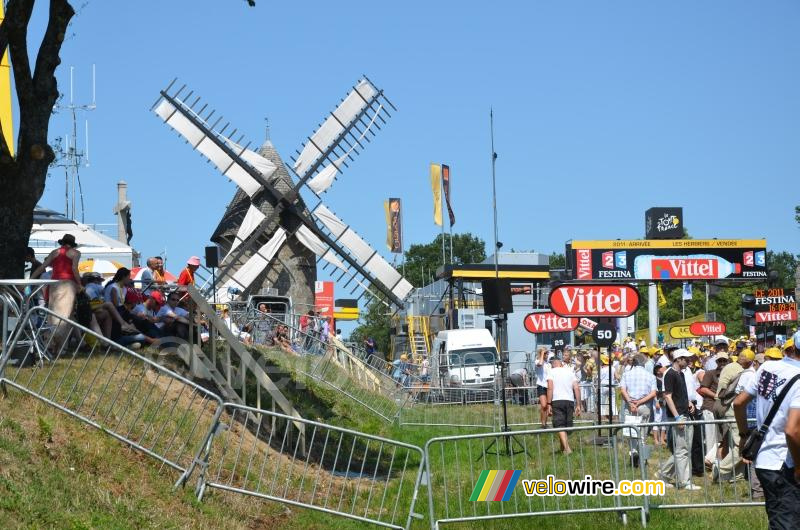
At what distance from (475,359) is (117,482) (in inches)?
973

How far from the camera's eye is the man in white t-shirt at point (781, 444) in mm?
7207

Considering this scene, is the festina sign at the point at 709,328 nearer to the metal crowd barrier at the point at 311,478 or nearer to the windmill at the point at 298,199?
the windmill at the point at 298,199

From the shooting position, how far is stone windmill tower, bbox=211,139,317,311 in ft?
143

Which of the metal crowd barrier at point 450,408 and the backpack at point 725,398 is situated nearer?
the backpack at point 725,398

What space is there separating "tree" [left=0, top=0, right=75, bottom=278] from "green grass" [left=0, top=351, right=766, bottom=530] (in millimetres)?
2957

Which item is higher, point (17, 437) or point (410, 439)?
point (17, 437)

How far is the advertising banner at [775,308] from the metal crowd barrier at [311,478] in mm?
24620

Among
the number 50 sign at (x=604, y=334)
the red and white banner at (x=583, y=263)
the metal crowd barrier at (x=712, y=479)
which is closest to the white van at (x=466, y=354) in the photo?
the number 50 sign at (x=604, y=334)

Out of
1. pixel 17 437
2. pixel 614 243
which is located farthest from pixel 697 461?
pixel 614 243

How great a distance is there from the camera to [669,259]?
5144 cm

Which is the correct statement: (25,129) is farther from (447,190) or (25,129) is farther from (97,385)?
(447,190)

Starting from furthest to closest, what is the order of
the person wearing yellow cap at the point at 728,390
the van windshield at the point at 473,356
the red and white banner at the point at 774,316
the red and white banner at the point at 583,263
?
the red and white banner at the point at 583,263 → the red and white banner at the point at 774,316 → the van windshield at the point at 473,356 → the person wearing yellow cap at the point at 728,390

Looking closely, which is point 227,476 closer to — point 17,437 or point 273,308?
point 17,437

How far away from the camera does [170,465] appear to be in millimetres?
10227
